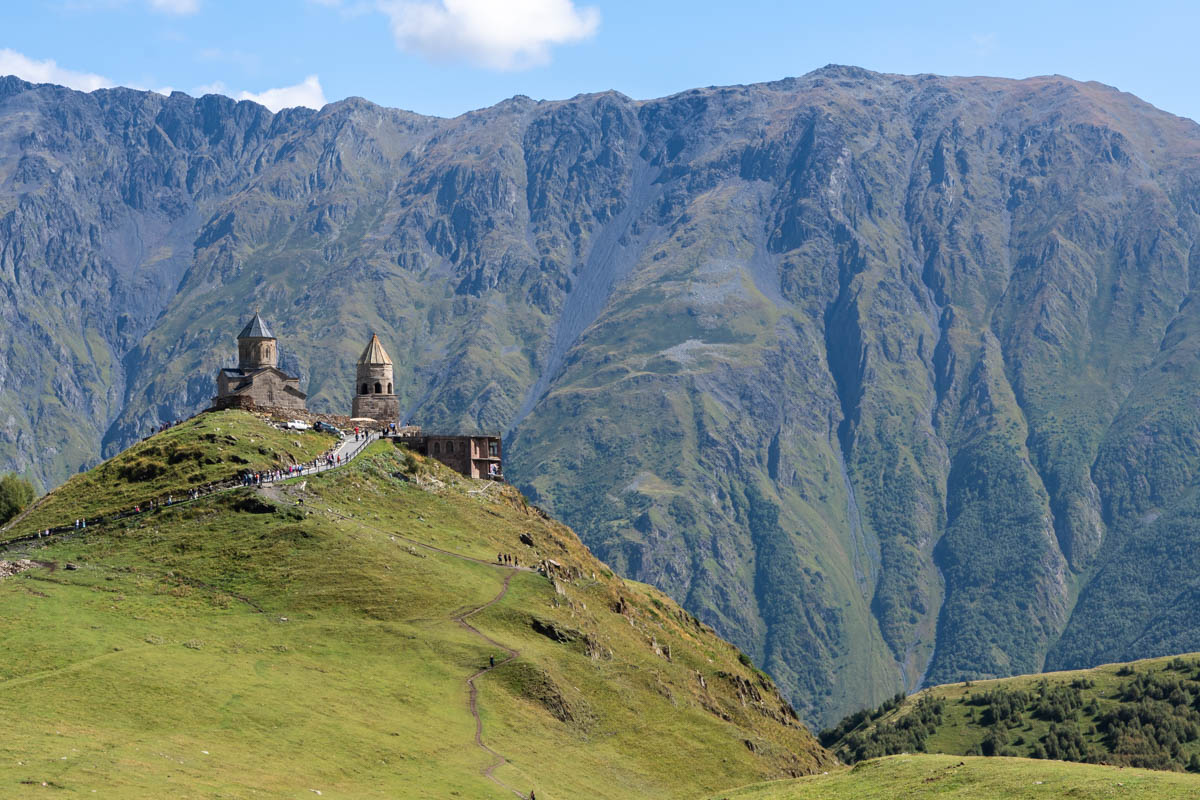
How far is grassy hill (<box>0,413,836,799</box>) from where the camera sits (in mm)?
80062

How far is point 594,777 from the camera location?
315 ft

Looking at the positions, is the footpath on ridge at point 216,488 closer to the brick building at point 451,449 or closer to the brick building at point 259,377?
the brick building at point 451,449

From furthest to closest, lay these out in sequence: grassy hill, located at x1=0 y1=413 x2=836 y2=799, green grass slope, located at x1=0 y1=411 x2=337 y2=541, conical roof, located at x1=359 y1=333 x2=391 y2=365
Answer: conical roof, located at x1=359 y1=333 x2=391 y2=365
green grass slope, located at x1=0 y1=411 x2=337 y2=541
grassy hill, located at x1=0 y1=413 x2=836 y2=799

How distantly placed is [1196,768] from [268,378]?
125164mm

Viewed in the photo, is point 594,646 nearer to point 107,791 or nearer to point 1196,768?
point 107,791

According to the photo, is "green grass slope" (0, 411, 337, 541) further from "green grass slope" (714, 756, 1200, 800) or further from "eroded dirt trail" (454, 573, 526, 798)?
"green grass slope" (714, 756, 1200, 800)

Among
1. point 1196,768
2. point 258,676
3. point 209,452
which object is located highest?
point 209,452

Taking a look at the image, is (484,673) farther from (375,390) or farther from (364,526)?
(375,390)

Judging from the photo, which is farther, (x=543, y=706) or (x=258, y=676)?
(x=543, y=706)

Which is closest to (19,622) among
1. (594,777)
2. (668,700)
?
(594,777)

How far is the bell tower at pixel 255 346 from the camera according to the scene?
178m

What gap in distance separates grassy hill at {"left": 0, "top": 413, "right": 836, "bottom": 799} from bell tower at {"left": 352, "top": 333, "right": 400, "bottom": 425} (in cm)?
3064

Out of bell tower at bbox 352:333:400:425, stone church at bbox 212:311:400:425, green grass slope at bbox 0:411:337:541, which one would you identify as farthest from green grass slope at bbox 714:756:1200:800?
stone church at bbox 212:311:400:425

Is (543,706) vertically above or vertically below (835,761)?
above
